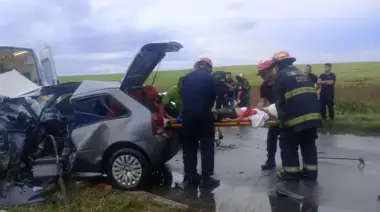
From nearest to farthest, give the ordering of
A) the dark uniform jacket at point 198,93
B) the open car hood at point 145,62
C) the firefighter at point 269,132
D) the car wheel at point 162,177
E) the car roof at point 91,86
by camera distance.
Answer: the dark uniform jacket at point 198,93, the open car hood at point 145,62, the car roof at point 91,86, the car wheel at point 162,177, the firefighter at point 269,132

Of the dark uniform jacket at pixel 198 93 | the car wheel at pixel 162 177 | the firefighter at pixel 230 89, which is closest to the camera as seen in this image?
the dark uniform jacket at pixel 198 93

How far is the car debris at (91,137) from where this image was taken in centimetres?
648

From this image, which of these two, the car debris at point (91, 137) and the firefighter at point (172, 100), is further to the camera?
the firefighter at point (172, 100)

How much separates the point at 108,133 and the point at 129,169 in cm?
63

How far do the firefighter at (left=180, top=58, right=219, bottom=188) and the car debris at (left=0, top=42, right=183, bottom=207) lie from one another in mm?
370

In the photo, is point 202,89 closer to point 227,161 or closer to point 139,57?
point 139,57

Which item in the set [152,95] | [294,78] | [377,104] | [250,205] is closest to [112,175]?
[152,95]

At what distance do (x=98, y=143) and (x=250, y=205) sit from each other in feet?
8.23

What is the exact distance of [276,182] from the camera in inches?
272

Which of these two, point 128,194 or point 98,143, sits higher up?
point 98,143

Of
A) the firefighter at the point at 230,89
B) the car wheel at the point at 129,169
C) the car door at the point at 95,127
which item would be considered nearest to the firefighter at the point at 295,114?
the car wheel at the point at 129,169

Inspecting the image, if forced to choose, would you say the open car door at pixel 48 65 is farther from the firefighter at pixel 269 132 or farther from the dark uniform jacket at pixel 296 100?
the dark uniform jacket at pixel 296 100

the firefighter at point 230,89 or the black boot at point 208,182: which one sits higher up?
the firefighter at point 230,89

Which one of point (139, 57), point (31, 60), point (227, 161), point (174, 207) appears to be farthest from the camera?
point (31, 60)
